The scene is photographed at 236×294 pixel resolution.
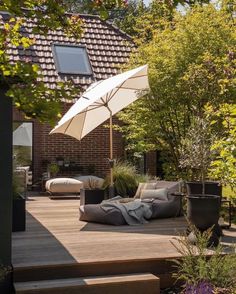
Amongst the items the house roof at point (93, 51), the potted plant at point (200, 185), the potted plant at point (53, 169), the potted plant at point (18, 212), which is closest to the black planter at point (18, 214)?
the potted plant at point (18, 212)

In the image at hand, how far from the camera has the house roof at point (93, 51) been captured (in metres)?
14.6

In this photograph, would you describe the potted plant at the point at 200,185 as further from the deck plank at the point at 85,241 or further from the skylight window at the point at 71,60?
the skylight window at the point at 71,60

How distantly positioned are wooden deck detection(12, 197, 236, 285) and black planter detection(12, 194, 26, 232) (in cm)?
14

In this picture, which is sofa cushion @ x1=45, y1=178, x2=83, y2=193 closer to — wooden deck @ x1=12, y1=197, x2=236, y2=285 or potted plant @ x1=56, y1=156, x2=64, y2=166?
potted plant @ x1=56, y1=156, x2=64, y2=166

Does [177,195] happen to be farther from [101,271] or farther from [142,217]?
[101,271]

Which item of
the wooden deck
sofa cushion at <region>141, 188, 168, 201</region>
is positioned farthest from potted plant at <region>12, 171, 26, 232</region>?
sofa cushion at <region>141, 188, 168, 201</region>

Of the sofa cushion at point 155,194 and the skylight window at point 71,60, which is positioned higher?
the skylight window at point 71,60

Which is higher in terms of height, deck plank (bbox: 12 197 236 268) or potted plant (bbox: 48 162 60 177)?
potted plant (bbox: 48 162 60 177)

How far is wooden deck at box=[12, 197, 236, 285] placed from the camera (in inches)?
196

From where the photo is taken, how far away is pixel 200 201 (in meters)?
6.07

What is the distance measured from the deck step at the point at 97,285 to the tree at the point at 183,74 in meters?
5.96

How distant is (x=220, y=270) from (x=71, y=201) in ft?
25.3

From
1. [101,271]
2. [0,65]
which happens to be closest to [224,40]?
[101,271]

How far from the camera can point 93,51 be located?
15797 mm
